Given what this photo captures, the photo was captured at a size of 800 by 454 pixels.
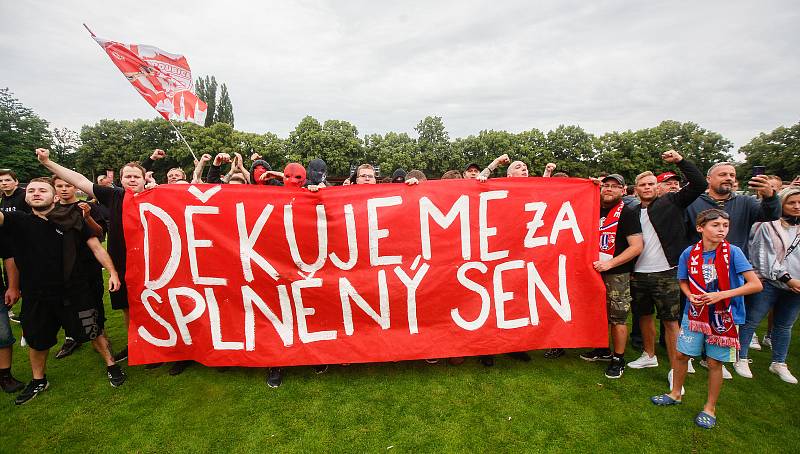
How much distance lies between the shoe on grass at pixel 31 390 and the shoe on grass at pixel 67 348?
860 mm

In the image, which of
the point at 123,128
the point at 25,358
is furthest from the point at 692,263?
the point at 123,128

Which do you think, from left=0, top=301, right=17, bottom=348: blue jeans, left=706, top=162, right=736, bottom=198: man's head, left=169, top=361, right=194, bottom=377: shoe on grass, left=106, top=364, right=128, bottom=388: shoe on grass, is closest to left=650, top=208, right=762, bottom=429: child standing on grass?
left=706, top=162, right=736, bottom=198: man's head

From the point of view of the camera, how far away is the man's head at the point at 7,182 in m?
4.90

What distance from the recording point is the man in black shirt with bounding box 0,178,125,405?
3420 mm

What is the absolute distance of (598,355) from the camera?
13.9ft

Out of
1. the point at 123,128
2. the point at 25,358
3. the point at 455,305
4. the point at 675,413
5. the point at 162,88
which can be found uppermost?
the point at 123,128

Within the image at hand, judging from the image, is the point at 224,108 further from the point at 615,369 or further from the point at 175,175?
the point at 615,369

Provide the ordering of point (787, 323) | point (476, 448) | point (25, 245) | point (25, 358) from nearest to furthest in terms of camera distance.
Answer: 1. point (476, 448)
2. point (25, 245)
3. point (787, 323)
4. point (25, 358)

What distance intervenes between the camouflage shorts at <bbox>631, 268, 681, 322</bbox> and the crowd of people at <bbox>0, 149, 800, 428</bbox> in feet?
0.04

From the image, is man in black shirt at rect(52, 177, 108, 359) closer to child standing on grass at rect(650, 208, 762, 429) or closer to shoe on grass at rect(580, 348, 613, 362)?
Answer: shoe on grass at rect(580, 348, 613, 362)

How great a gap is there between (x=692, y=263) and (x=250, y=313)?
4.49 metres

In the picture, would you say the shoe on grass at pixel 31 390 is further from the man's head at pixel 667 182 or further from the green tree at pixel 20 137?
the green tree at pixel 20 137

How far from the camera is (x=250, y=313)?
12.4 ft

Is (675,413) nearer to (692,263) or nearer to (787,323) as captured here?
(692,263)
